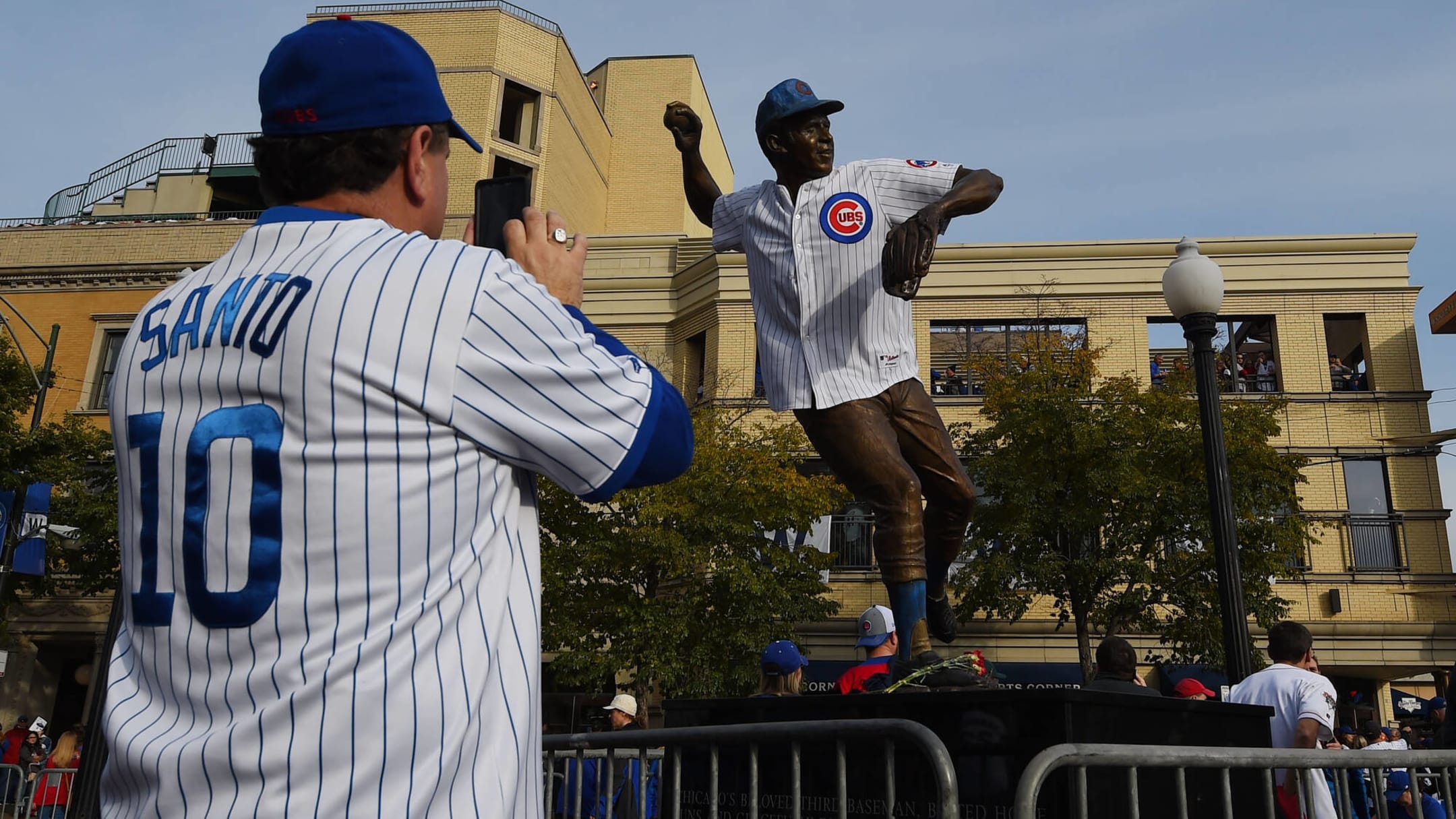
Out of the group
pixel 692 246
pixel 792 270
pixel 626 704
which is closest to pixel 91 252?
pixel 692 246

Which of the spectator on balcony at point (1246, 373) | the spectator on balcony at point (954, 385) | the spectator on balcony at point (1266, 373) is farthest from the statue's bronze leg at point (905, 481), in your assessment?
the spectator on balcony at point (1266, 373)

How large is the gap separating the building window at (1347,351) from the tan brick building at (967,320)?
74 millimetres

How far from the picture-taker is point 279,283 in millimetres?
1751

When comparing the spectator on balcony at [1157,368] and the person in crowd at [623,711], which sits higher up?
the spectator on balcony at [1157,368]

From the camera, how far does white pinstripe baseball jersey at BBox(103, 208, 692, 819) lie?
1.58 metres

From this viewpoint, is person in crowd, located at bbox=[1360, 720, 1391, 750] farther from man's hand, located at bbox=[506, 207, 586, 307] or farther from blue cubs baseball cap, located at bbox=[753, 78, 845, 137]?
man's hand, located at bbox=[506, 207, 586, 307]

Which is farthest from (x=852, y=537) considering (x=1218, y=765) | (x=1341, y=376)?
(x=1218, y=765)

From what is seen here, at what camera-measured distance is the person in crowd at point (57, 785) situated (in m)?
12.3

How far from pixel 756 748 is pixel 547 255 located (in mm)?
2187

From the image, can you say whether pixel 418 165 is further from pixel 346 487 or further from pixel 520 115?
pixel 520 115

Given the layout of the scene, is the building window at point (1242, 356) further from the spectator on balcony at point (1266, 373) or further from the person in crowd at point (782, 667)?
the person in crowd at point (782, 667)

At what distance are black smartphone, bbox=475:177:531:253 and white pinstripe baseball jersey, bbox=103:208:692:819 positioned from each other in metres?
0.39

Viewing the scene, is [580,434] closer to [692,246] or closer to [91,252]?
[692,246]

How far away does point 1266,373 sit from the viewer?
29.5 metres
